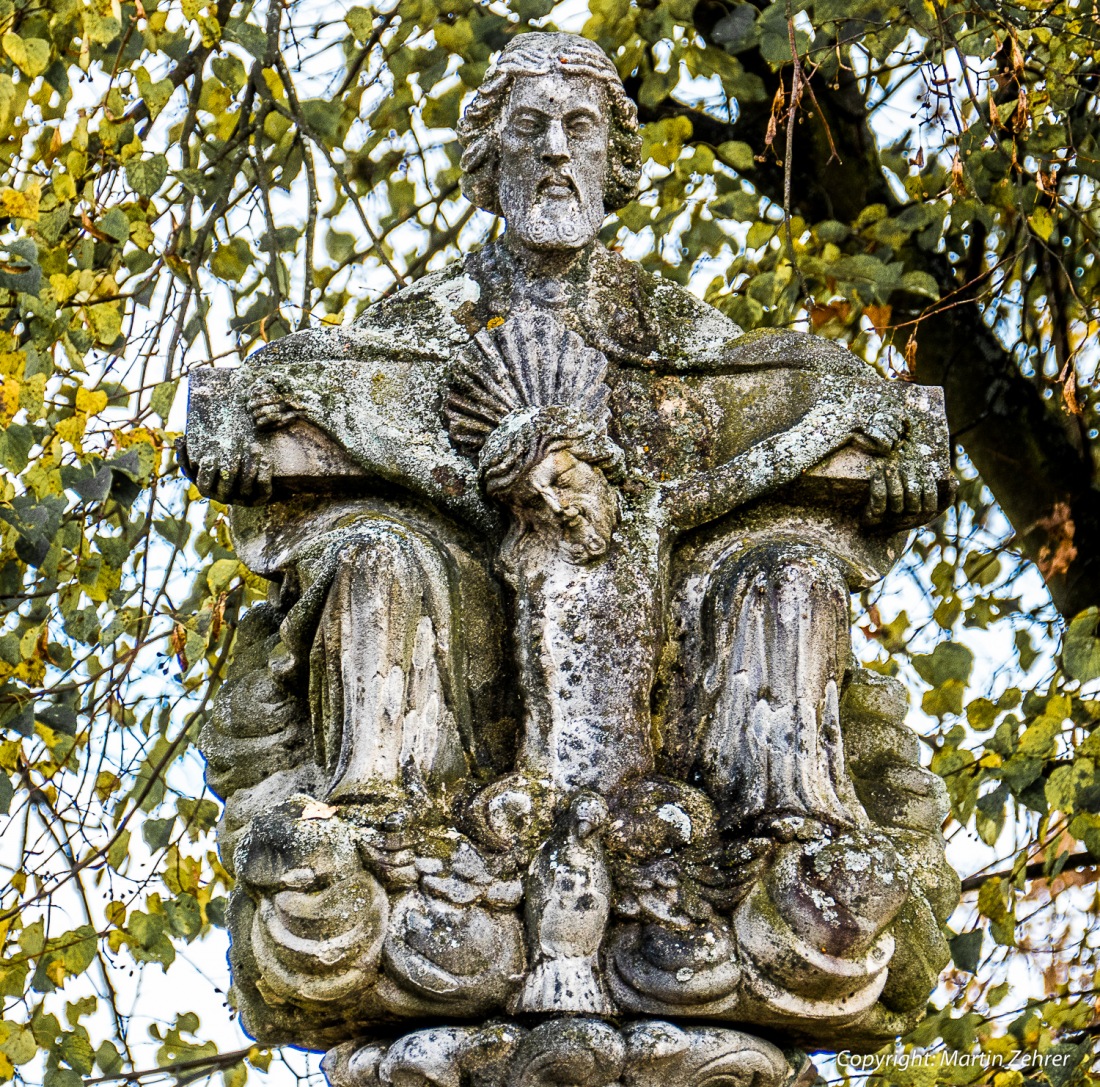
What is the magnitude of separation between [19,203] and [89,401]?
530 millimetres

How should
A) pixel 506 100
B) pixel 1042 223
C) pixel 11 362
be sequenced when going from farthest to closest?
pixel 1042 223 < pixel 11 362 < pixel 506 100

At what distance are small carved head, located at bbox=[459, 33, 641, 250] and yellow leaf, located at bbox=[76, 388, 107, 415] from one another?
1293 mm

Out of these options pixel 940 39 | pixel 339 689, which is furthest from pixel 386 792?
pixel 940 39

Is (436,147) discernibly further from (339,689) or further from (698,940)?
(698,940)

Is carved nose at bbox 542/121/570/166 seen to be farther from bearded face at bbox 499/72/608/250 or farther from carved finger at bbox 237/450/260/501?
carved finger at bbox 237/450/260/501

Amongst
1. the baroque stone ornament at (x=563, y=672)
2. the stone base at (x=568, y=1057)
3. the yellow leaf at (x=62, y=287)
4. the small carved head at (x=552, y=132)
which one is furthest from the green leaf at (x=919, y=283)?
the stone base at (x=568, y=1057)

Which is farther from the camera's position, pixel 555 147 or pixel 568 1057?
pixel 555 147

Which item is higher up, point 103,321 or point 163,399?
point 103,321

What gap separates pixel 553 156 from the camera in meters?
5.72

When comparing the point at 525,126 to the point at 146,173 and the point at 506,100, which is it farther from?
the point at 146,173

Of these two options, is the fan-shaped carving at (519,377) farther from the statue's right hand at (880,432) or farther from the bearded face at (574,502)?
the statue's right hand at (880,432)

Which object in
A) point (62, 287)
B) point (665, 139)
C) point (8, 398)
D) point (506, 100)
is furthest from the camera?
point (665, 139)

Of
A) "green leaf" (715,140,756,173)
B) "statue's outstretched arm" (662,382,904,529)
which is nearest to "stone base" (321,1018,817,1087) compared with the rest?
"statue's outstretched arm" (662,382,904,529)

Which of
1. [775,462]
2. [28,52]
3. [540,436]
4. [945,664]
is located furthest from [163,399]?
[945,664]
